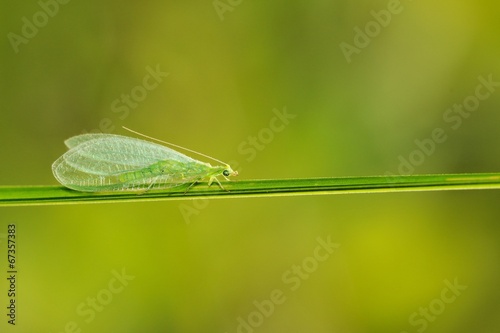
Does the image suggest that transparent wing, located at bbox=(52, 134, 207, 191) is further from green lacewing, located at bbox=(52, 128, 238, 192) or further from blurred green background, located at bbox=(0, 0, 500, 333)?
blurred green background, located at bbox=(0, 0, 500, 333)

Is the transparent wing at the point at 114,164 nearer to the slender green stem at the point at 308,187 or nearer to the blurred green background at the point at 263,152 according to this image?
the slender green stem at the point at 308,187

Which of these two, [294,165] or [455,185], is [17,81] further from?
[455,185]

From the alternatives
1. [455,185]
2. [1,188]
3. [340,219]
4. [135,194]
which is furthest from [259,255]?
[1,188]

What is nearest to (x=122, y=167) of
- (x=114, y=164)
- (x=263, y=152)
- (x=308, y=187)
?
(x=114, y=164)

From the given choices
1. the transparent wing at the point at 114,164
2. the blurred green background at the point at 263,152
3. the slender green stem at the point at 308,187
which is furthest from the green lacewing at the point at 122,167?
the blurred green background at the point at 263,152

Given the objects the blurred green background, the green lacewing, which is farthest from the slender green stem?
the blurred green background

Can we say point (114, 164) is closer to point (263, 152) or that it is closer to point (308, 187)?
point (308, 187)

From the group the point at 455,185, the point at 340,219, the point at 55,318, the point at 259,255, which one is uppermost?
the point at 455,185
